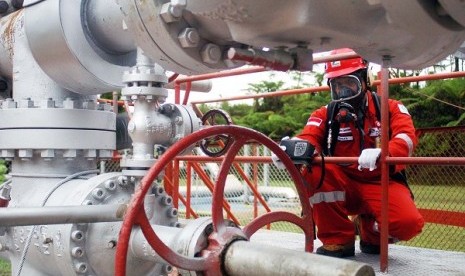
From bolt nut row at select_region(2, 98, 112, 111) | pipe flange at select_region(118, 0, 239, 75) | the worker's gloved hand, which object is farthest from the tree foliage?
pipe flange at select_region(118, 0, 239, 75)

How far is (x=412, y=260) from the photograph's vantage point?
10.9 ft

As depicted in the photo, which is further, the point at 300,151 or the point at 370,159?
the point at 300,151

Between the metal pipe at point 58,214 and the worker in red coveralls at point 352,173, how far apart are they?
1.69 meters

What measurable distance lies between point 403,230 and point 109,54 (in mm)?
1888

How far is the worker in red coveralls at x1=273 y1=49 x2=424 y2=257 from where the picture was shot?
342 cm

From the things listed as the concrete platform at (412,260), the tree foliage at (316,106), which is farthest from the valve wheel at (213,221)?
the tree foliage at (316,106)

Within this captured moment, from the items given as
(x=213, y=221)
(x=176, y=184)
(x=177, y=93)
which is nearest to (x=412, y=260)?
(x=176, y=184)

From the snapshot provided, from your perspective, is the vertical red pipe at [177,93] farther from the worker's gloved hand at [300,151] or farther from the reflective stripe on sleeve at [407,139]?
the reflective stripe on sleeve at [407,139]

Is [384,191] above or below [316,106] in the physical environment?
below

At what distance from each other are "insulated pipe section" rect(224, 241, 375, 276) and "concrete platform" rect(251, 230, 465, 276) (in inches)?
64.3

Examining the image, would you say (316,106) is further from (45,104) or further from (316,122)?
(45,104)

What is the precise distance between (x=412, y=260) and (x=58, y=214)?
2157 millimetres

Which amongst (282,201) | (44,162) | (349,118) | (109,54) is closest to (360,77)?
(349,118)

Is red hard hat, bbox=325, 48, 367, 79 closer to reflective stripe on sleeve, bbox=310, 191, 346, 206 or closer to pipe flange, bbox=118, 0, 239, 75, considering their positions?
reflective stripe on sleeve, bbox=310, 191, 346, 206
